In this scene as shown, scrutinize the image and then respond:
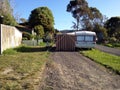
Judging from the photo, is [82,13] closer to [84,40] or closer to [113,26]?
[113,26]

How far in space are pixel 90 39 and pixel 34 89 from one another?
939 inches

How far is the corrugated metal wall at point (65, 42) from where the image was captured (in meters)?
32.7

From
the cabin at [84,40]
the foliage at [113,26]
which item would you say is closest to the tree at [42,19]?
the foliage at [113,26]

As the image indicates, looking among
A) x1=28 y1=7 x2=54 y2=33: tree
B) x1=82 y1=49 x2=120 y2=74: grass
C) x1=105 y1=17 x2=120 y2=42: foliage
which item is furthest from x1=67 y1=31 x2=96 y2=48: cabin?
x1=105 y1=17 x2=120 y2=42: foliage

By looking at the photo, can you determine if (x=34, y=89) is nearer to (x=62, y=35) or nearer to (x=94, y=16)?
(x=62, y=35)

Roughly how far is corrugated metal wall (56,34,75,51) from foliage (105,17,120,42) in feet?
140

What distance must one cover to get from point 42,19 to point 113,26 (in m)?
22.7

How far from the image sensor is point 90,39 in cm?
3269

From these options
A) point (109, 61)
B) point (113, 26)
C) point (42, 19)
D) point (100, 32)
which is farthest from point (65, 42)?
point (113, 26)

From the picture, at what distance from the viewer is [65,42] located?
32656 mm

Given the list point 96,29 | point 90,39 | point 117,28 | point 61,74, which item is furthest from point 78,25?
point 61,74

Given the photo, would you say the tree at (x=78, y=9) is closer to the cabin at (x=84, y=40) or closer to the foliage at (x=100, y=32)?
the foliage at (x=100, y=32)

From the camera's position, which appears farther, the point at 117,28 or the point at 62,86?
the point at 117,28

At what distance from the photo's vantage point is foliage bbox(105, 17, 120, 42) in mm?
75725
